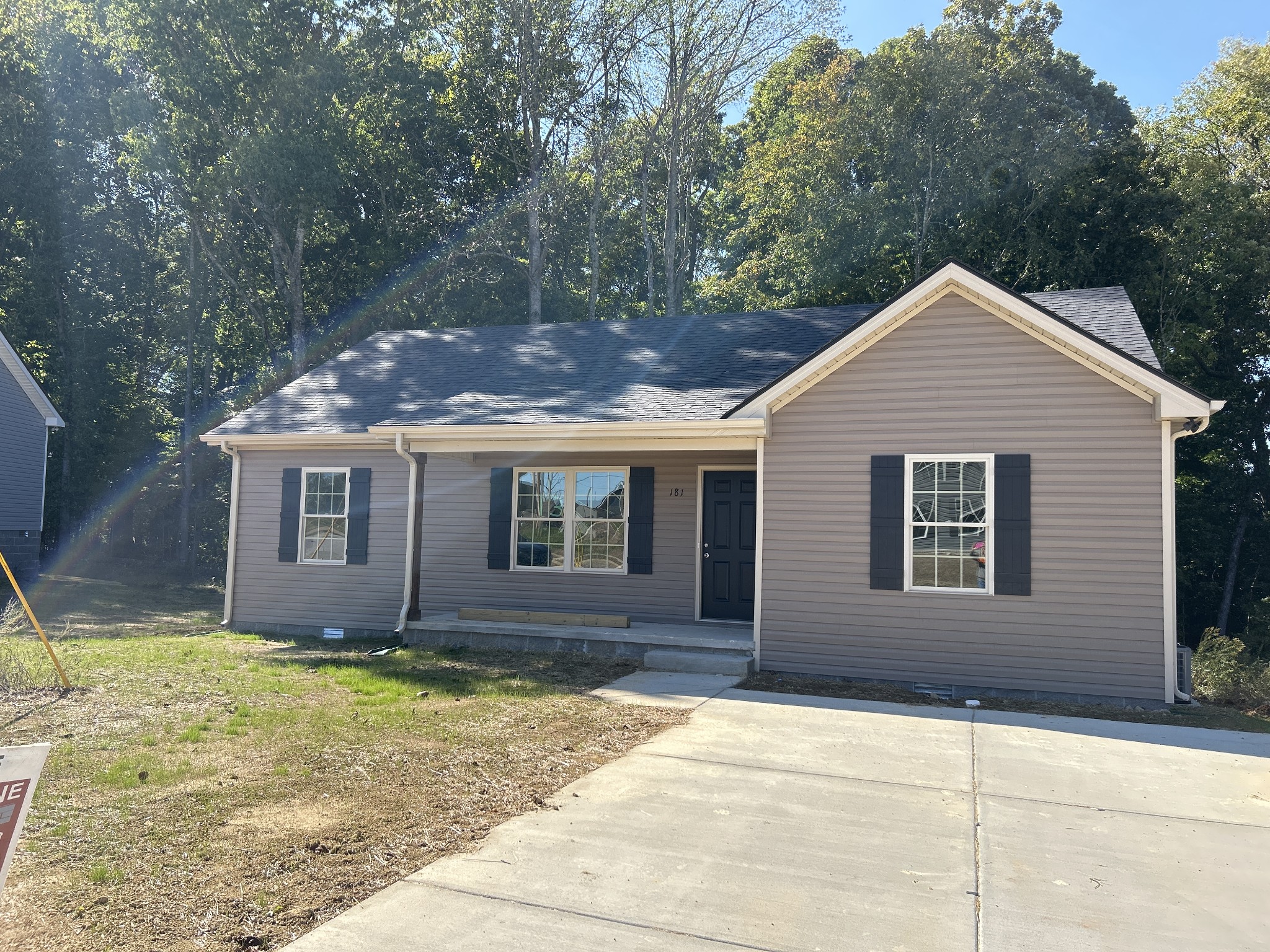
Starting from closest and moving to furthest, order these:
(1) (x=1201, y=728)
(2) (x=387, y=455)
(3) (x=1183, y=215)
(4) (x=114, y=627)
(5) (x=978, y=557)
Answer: (1) (x=1201, y=728)
(5) (x=978, y=557)
(2) (x=387, y=455)
(4) (x=114, y=627)
(3) (x=1183, y=215)

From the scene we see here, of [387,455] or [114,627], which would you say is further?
[114,627]

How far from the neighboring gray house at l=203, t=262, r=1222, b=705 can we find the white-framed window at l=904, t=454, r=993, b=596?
24 millimetres

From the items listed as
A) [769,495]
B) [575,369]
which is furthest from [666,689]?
[575,369]

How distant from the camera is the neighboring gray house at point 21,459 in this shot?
21.0m

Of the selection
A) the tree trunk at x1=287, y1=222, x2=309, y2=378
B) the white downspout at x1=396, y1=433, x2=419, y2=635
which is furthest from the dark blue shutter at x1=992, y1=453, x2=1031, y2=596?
the tree trunk at x1=287, y1=222, x2=309, y2=378

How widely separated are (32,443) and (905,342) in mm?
21254

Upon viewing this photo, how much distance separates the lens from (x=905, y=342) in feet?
31.0

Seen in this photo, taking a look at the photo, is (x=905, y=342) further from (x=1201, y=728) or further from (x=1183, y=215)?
(x=1183, y=215)

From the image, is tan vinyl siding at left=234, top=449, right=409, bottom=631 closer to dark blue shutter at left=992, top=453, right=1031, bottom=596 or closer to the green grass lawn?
the green grass lawn

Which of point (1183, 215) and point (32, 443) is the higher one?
point (1183, 215)

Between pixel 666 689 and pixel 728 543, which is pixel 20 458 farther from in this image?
pixel 666 689

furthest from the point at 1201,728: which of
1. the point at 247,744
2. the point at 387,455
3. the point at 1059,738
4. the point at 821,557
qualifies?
the point at 387,455

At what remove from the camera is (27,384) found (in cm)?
2170

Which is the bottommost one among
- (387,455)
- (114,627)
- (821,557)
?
(114,627)
